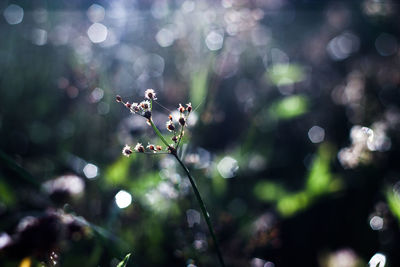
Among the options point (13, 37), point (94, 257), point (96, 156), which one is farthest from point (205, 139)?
point (13, 37)

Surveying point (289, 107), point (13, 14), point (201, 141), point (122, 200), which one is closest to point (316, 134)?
point (289, 107)

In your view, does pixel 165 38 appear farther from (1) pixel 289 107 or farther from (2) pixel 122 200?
(2) pixel 122 200

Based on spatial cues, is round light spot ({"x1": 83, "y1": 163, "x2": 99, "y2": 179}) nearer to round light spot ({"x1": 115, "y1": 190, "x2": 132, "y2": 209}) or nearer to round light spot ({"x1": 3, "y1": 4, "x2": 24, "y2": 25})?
round light spot ({"x1": 115, "y1": 190, "x2": 132, "y2": 209})

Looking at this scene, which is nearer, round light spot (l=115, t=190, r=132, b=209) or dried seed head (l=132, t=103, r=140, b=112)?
dried seed head (l=132, t=103, r=140, b=112)

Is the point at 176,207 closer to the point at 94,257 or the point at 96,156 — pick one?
the point at 94,257

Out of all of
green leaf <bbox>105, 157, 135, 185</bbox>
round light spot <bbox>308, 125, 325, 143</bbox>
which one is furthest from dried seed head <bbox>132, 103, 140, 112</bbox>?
round light spot <bbox>308, 125, 325, 143</bbox>

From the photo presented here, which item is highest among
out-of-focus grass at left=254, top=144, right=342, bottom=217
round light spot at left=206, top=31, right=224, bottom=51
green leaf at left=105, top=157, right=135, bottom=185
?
round light spot at left=206, top=31, right=224, bottom=51

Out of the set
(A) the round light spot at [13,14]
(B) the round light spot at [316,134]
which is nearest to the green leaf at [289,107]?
(B) the round light spot at [316,134]
